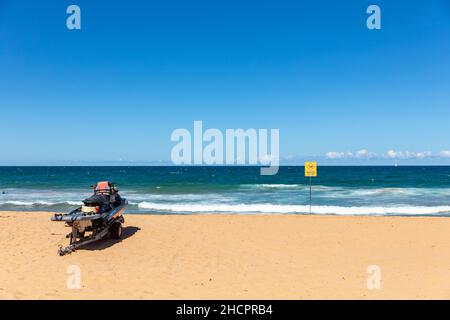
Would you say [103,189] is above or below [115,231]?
above

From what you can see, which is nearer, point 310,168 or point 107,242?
point 107,242

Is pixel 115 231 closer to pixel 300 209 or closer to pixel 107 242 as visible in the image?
pixel 107 242

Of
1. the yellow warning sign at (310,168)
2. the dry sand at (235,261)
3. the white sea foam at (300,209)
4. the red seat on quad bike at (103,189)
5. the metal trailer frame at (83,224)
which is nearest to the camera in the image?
the dry sand at (235,261)

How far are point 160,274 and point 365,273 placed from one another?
5.29 metres

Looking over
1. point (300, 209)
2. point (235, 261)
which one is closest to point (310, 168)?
point (300, 209)

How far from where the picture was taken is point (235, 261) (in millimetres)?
10000

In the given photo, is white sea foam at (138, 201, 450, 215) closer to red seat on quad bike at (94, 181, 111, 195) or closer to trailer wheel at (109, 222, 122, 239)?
trailer wheel at (109, 222, 122, 239)

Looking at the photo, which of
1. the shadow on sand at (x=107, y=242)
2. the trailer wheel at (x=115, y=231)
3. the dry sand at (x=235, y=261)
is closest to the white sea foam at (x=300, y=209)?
the dry sand at (x=235, y=261)

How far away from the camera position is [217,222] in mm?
16766

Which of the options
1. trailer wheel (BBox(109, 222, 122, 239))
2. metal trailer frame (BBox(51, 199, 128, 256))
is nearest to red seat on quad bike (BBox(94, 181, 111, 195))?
metal trailer frame (BBox(51, 199, 128, 256))

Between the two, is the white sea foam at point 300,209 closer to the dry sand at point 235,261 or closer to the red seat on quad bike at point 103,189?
the dry sand at point 235,261

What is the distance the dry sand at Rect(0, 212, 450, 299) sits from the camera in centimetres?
740

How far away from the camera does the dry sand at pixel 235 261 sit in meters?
7.40
